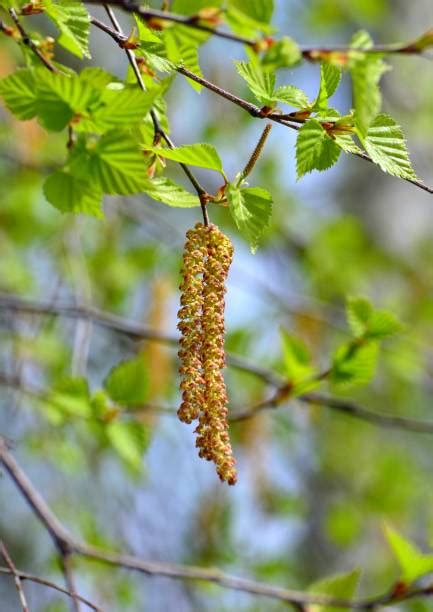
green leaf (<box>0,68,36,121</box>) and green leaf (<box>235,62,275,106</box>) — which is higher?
green leaf (<box>235,62,275,106</box>)

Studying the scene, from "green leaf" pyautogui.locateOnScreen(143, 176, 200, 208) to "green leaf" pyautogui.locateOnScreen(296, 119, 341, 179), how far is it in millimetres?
119

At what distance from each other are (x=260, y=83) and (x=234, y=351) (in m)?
1.87

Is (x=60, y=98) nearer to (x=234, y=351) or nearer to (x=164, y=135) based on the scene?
(x=164, y=135)

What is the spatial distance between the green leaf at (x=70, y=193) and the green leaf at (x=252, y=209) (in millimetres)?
139

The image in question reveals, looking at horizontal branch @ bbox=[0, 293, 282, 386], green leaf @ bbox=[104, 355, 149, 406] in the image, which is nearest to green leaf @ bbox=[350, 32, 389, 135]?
green leaf @ bbox=[104, 355, 149, 406]

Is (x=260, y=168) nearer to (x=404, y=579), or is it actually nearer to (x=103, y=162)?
(x=404, y=579)

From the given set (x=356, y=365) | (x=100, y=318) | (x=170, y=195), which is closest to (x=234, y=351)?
(x=100, y=318)

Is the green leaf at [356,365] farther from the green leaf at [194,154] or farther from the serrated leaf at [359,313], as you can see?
the green leaf at [194,154]

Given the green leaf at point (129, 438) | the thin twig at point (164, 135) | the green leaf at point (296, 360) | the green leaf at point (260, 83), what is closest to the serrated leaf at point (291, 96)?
the green leaf at point (260, 83)

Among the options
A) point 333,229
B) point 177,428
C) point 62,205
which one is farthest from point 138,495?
point 62,205

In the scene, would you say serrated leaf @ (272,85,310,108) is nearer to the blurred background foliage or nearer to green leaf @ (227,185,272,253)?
green leaf @ (227,185,272,253)

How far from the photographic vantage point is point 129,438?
1833 mm

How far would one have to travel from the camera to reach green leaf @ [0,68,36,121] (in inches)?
34.0

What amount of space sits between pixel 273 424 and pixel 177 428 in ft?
1.45
